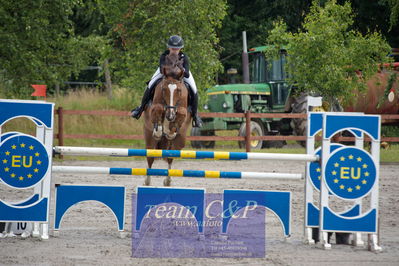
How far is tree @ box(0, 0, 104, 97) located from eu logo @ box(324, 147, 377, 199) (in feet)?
50.3

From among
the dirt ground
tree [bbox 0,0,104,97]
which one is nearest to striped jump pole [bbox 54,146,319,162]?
the dirt ground

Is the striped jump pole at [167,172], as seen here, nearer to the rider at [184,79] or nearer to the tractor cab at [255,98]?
the rider at [184,79]

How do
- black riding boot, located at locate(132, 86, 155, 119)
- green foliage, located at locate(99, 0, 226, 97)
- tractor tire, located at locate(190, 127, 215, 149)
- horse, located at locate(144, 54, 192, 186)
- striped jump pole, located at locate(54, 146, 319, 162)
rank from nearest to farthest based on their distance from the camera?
striped jump pole, located at locate(54, 146, 319, 162), horse, located at locate(144, 54, 192, 186), black riding boot, located at locate(132, 86, 155, 119), green foliage, located at locate(99, 0, 226, 97), tractor tire, located at locate(190, 127, 215, 149)

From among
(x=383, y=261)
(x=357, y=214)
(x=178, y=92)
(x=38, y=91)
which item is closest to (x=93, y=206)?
(x=178, y=92)

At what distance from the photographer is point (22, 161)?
260 inches

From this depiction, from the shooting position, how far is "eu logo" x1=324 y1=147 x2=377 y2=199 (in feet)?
21.7

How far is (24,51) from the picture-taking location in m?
20.7

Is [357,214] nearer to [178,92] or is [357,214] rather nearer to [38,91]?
[178,92]

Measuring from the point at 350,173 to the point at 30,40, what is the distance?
627 inches

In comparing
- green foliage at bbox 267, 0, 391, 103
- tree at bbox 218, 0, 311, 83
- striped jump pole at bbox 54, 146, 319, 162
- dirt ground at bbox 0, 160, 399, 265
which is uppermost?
tree at bbox 218, 0, 311, 83

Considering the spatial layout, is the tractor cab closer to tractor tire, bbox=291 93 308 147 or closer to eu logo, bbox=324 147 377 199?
tractor tire, bbox=291 93 308 147

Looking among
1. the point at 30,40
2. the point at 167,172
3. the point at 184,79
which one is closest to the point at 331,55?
the point at 30,40

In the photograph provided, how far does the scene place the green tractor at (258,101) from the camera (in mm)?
21203

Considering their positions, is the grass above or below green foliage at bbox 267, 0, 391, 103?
below
